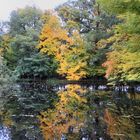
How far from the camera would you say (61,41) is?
49.2 meters

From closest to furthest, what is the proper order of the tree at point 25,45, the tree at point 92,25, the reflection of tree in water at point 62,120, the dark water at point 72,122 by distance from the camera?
the dark water at point 72,122 → the reflection of tree in water at point 62,120 → the tree at point 92,25 → the tree at point 25,45

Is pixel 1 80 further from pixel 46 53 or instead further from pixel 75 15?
pixel 46 53

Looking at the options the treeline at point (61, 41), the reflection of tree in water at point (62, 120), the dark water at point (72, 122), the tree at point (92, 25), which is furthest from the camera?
the treeline at point (61, 41)

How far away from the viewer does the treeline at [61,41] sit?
141 ft

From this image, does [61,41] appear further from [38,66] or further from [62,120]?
[62,120]

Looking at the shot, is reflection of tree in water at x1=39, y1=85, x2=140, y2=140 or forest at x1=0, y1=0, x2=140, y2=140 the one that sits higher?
forest at x1=0, y1=0, x2=140, y2=140

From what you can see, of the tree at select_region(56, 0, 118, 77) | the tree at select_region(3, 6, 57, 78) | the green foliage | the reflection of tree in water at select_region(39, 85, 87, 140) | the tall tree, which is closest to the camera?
the reflection of tree in water at select_region(39, 85, 87, 140)

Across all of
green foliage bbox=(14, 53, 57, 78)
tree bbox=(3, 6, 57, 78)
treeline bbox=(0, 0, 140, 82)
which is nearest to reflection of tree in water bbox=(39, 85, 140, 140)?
treeline bbox=(0, 0, 140, 82)

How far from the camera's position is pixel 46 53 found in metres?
51.7

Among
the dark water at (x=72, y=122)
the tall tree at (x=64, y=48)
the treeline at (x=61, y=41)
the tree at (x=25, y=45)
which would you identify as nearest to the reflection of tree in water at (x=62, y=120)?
the dark water at (x=72, y=122)

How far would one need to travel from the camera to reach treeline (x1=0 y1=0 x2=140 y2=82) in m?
42.9

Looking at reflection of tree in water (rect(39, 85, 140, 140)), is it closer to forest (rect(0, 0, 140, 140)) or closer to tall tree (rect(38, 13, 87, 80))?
forest (rect(0, 0, 140, 140))

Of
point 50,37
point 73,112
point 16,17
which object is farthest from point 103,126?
point 16,17

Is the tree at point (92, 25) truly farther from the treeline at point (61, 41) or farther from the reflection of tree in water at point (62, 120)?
the reflection of tree in water at point (62, 120)
